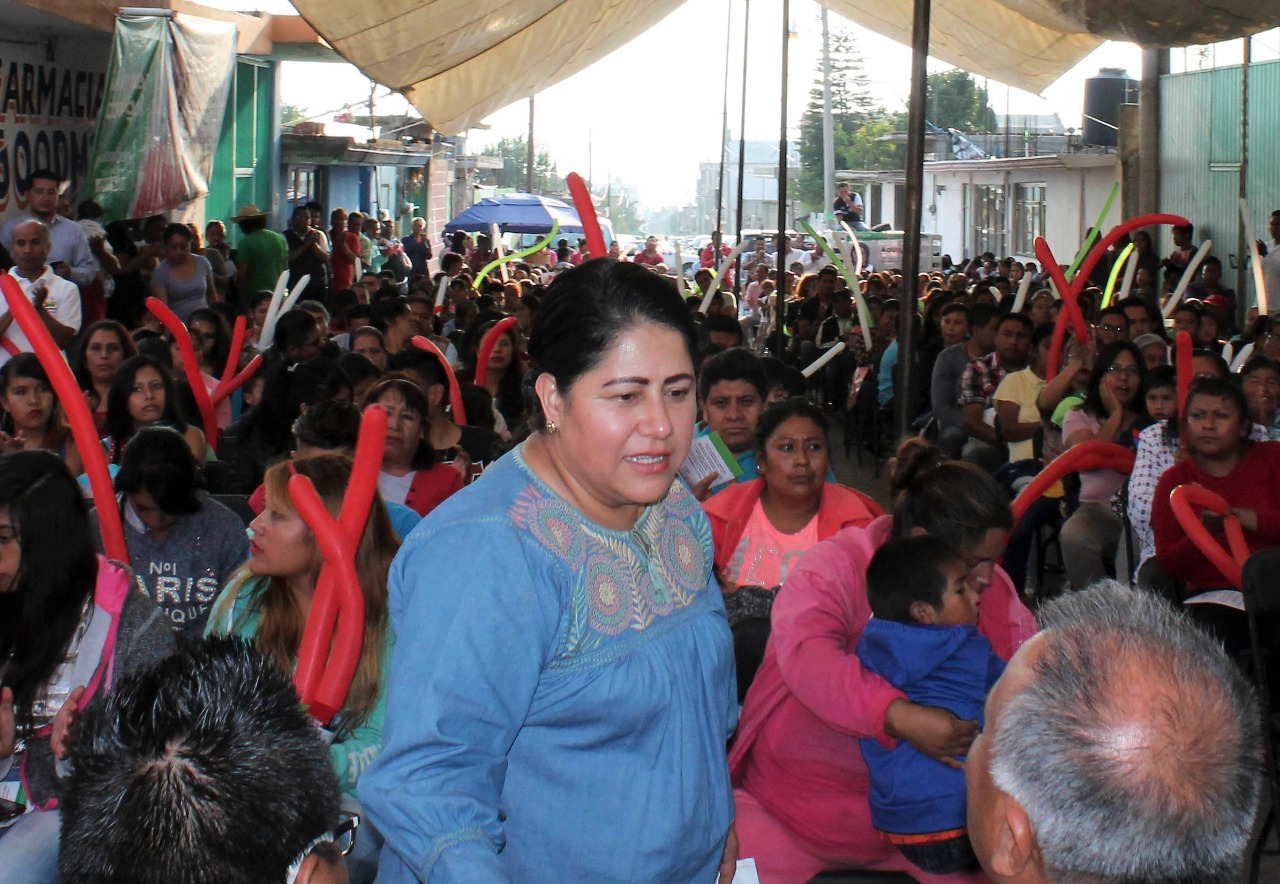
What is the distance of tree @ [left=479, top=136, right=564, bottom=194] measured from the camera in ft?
229

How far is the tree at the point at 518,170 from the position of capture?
69.8 m

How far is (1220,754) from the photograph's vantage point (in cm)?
138

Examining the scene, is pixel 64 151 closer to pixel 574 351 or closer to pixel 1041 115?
pixel 574 351

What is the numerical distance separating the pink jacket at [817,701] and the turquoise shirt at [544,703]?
705 mm

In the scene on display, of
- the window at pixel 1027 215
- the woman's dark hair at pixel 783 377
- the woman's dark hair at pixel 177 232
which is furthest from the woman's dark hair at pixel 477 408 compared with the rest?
the window at pixel 1027 215

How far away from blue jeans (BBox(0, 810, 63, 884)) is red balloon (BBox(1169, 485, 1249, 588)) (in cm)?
275

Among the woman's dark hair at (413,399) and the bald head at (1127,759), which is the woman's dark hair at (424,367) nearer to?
the woman's dark hair at (413,399)

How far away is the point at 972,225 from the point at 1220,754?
3150cm

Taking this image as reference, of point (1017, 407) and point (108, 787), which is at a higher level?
point (1017, 407)

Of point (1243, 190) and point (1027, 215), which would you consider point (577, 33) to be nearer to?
point (1243, 190)

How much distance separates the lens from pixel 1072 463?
149 inches

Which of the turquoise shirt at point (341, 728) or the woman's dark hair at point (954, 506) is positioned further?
the woman's dark hair at point (954, 506)

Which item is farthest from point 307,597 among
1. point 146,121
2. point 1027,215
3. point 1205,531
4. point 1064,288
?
point 1027,215

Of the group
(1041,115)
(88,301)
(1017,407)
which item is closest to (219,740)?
(1017,407)
